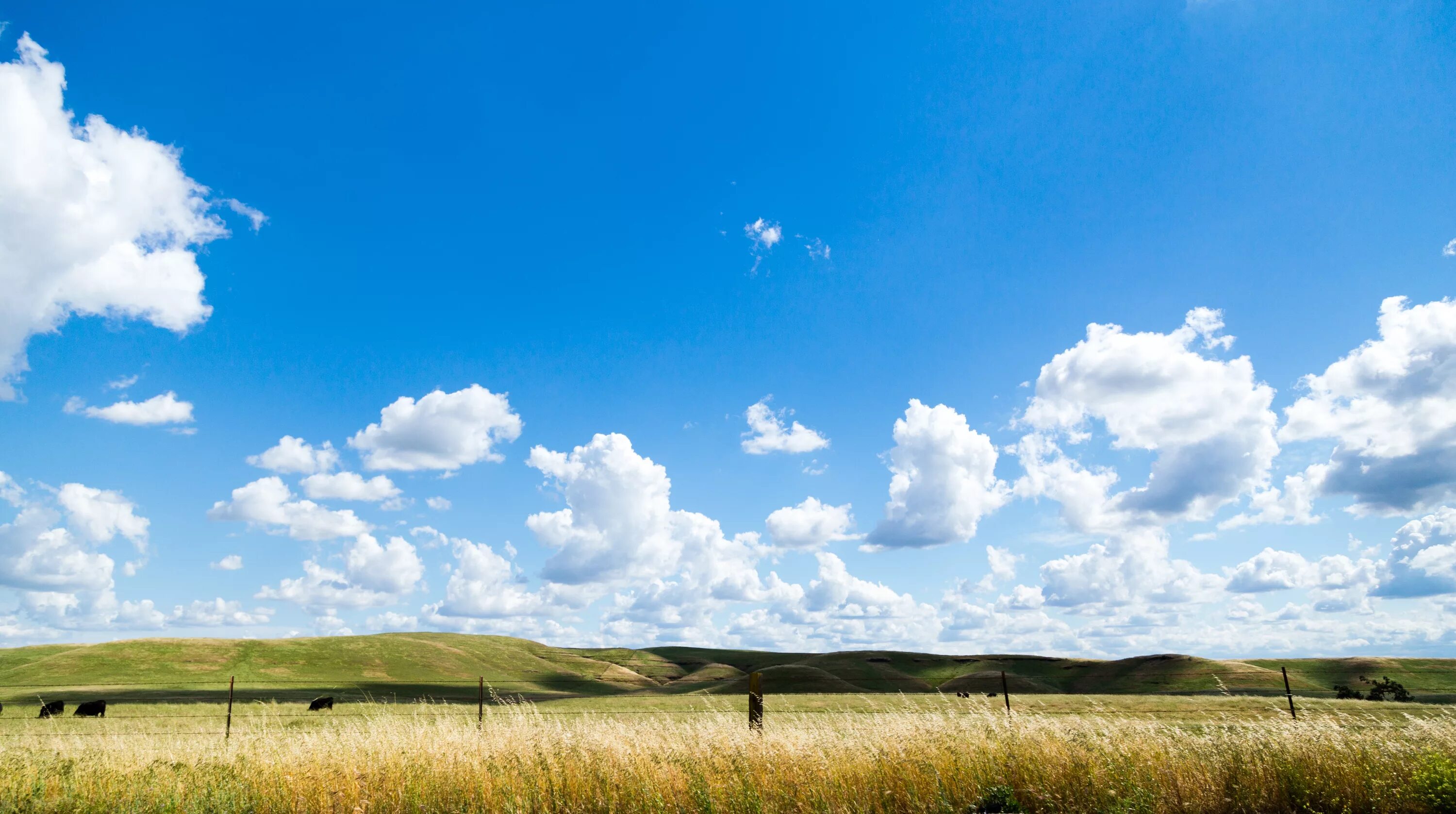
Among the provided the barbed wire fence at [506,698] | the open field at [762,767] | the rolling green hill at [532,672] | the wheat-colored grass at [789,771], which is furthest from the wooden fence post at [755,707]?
the rolling green hill at [532,672]

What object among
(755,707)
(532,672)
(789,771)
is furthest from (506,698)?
(532,672)

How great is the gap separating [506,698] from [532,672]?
6612 centimetres

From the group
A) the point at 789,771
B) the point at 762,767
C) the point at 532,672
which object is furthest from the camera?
the point at 532,672

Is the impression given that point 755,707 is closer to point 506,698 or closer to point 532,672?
point 506,698

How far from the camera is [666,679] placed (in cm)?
14200

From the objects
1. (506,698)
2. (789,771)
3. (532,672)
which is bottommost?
(532,672)

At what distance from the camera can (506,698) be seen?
67312 millimetres

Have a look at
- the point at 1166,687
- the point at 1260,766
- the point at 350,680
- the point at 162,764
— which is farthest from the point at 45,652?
the point at 1166,687

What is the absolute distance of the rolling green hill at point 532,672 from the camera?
271 feet

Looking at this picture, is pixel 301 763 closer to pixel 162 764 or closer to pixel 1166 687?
pixel 162 764

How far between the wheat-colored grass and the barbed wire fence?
4.72 feet

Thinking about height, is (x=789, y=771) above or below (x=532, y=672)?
above

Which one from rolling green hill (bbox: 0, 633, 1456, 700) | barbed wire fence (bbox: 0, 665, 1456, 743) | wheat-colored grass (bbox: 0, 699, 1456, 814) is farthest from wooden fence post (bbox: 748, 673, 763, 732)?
rolling green hill (bbox: 0, 633, 1456, 700)

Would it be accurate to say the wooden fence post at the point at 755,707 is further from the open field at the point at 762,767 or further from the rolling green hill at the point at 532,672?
the rolling green hill at the point at 532,672
